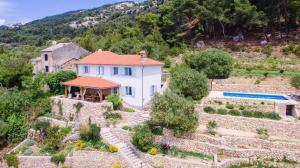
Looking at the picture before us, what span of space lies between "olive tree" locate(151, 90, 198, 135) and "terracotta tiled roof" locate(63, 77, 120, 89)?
8247 mm

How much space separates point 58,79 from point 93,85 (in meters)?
6.69

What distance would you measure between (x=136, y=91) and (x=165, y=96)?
6898 mm

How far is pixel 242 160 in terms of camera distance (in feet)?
75.7

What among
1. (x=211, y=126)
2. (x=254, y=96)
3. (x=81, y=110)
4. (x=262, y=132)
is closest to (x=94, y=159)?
(x=81, y=110)

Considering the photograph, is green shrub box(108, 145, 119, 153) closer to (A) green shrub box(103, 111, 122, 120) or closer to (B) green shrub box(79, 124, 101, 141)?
(B) green shrub box(79, 124, 101, 141)

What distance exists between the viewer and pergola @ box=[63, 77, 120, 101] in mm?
32625

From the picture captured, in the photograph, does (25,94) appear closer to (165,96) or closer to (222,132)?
(165,96)

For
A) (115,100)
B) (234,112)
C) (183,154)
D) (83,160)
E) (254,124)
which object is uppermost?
(115,100)

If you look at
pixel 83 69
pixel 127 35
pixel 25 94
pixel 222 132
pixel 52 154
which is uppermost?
pixel 127 35

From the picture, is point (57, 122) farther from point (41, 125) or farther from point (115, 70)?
point (115, 70)

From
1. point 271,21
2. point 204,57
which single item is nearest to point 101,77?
point 204,57

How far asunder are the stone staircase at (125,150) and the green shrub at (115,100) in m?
3.87

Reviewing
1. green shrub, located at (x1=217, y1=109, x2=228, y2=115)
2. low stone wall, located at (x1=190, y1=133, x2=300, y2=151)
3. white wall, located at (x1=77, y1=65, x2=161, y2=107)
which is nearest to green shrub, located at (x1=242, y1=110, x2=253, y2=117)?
green shrub, located at (x1=217, y1=109, x2=228, y2=115)

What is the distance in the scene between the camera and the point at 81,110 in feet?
→ 104
